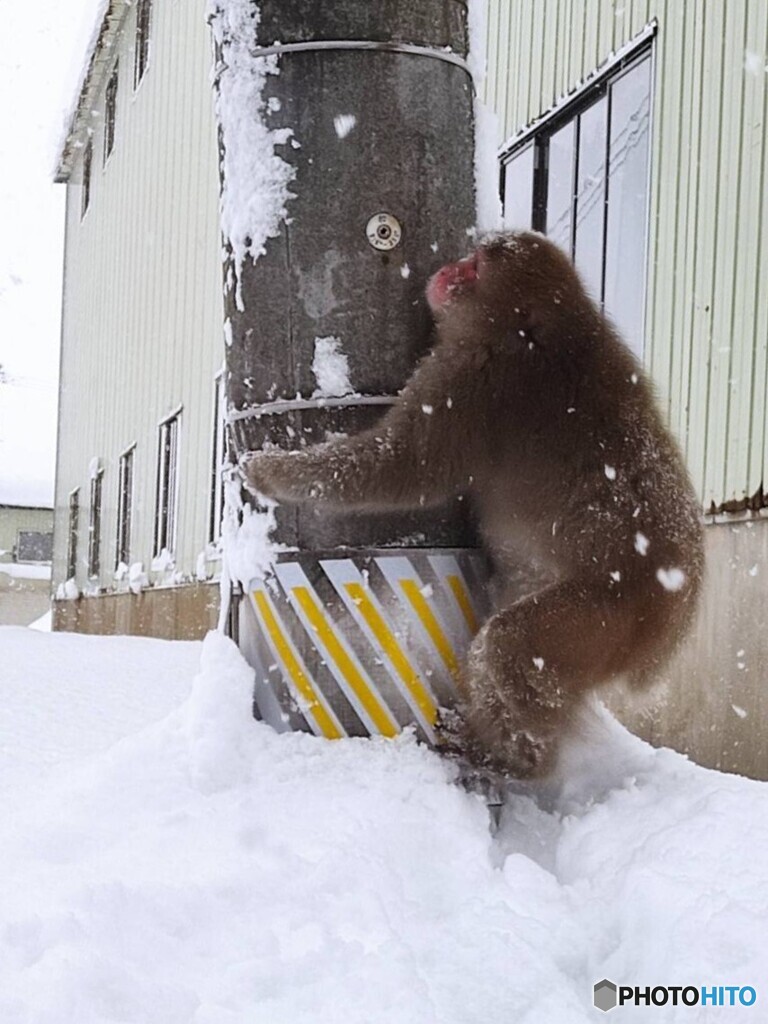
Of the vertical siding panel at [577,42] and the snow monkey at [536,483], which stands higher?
the vertical siding panel at [577,42]

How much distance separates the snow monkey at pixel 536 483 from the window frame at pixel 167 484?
11.2m

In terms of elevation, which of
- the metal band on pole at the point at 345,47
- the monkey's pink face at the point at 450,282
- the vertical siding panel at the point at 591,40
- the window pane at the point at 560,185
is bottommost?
the monkey's pink face at the point at 450,282

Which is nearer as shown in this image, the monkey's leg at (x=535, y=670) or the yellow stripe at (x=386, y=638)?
the monkey's leg at (x=535, y=670)

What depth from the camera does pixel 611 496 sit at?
330cm

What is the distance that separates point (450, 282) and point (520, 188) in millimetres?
5686

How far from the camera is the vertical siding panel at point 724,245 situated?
626 cm

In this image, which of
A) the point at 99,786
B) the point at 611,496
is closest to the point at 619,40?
the point at 611,496

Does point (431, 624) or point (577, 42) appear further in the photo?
point (577, 42)

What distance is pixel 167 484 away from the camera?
49.5 feet

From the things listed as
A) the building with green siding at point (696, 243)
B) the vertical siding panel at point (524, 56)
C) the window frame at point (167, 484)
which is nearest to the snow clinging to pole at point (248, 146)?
the building with green siding at point (696, 243)

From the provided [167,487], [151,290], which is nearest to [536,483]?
[167,487]

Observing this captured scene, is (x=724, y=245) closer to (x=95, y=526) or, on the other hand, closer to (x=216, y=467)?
(x=216, y=467)

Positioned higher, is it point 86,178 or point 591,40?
point 86,178

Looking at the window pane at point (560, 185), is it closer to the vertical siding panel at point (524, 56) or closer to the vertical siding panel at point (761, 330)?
the vertical siding panel at point (524, 56)
